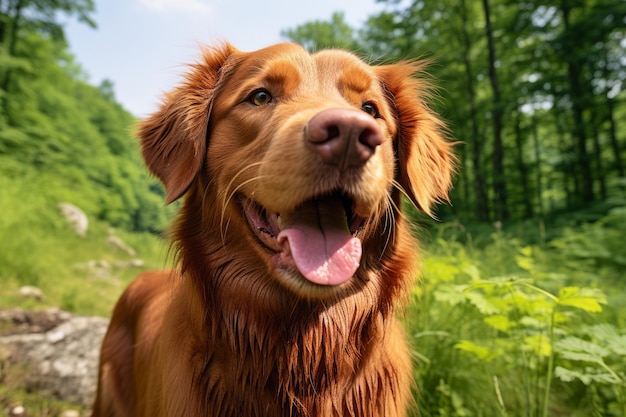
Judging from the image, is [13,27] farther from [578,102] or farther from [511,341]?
[578,102]

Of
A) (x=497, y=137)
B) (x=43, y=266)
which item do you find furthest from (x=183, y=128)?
(x=497, y=137)

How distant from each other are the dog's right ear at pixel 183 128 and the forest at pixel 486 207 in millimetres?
173

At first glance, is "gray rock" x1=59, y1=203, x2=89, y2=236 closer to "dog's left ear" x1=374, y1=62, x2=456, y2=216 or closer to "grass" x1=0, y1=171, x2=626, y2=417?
"grass" x1=0, y1=171, x2=626, y2=417

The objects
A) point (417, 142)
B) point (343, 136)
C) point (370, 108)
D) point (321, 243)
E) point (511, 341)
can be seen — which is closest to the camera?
point (343, 136)

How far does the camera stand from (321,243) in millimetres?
1519

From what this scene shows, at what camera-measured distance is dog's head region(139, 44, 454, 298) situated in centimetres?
142

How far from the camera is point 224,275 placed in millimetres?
1779

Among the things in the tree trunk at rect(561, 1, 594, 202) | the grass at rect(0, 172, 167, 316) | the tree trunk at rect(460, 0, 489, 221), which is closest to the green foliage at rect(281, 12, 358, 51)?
the tree trunk at rect(460, 0, 489, 221)

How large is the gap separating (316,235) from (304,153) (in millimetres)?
323

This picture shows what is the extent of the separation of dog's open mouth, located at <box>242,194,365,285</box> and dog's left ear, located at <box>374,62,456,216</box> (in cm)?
51

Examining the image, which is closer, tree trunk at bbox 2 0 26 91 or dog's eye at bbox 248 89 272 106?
dog's eye at bbox 248 89 272 106

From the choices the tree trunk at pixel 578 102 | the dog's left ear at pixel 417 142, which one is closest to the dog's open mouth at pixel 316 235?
the dog's left ear at pixel 417 142

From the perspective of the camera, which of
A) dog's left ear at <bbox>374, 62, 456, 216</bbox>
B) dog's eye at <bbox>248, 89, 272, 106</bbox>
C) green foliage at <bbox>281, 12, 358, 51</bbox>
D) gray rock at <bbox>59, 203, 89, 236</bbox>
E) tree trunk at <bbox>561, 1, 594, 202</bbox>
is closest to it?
dog's eye at <bbox>248, 89, 272, 106</bbox>

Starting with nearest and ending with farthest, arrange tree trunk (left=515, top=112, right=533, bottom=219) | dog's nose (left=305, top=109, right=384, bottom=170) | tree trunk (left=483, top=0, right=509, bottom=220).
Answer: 1. dog's nose (left=305, top=109, right=384, bottom=170)
2. tree trunk (left=483, top=0, right=509, bottom=220)
3. tree trunk (left=515, top=112, right=533, bottom=219)
